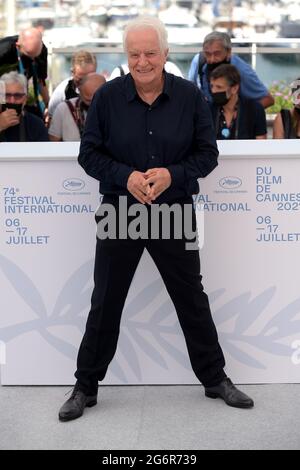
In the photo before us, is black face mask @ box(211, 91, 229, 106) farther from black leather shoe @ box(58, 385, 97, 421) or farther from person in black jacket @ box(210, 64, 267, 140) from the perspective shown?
black leather shoe @ box(58, 385, 97, 421)

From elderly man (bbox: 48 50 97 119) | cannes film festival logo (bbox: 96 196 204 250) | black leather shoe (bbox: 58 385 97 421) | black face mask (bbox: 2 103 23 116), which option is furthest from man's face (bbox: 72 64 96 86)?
black leather shoe (bbox: 58 385 97 421)

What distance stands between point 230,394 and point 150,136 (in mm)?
1313

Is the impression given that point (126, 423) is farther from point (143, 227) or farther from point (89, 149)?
point (89, 149)

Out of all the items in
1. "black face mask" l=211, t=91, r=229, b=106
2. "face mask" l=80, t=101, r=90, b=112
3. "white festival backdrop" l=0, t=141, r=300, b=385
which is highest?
"black face mask" l=211, t=91, r=229, b=106

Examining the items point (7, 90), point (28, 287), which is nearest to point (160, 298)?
point (28, 287)

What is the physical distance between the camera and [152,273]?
4586 millimetres

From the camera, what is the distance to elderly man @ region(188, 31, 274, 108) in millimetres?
7113

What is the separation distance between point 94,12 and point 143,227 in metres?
27.4

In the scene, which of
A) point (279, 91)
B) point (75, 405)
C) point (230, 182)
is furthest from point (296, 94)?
point (279, 91)

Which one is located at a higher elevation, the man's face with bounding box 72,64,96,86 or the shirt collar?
the shirt collar

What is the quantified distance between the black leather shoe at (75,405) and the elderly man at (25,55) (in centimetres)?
341

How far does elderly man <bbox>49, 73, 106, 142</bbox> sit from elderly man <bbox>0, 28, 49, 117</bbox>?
73cm

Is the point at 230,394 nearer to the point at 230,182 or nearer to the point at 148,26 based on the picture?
the point at 230,182

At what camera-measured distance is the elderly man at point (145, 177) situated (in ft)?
13.2
